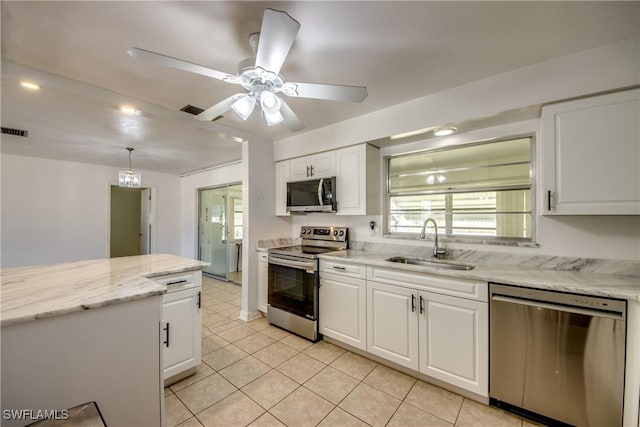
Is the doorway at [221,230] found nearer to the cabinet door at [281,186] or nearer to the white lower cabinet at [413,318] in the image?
the cabinet door at [281,186]

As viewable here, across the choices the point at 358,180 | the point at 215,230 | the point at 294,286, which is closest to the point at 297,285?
the point at 294,286

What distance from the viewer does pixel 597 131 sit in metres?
1.58

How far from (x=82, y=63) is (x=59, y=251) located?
166 inches

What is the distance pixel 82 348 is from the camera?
41.4 inches

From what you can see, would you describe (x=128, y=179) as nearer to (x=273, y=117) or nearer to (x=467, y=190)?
(x=273, y=117)

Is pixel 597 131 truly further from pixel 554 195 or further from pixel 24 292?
pixel 24 292

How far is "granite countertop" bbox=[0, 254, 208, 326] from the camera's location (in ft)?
3.28

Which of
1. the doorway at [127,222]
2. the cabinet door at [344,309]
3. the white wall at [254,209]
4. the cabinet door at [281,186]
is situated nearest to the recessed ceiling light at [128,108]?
the white wall at [254,209]

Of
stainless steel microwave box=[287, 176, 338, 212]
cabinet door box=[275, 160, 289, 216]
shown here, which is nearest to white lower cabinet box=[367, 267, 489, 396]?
stainless steel microwave box=[287, 176, 338, 212]

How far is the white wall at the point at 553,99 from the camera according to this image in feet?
A: 5.05

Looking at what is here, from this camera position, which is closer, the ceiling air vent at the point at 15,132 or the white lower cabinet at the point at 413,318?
the white lower cabinet at the point at 413,318

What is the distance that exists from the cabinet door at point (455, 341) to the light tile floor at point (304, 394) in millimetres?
159

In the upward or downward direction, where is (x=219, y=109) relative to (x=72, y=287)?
upward

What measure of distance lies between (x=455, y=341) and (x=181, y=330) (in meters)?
2.06
